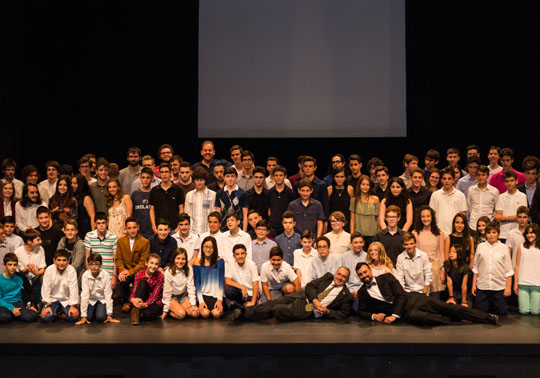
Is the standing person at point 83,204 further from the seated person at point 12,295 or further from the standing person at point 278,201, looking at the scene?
the standing person at point 278,201

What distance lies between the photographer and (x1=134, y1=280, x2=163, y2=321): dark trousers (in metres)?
6.02

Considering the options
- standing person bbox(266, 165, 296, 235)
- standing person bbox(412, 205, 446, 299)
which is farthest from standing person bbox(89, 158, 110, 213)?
standing person bbox(412, 205, 446, 299)

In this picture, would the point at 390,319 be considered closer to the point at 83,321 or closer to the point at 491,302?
the point at 491,302

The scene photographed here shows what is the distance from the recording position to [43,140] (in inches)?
369

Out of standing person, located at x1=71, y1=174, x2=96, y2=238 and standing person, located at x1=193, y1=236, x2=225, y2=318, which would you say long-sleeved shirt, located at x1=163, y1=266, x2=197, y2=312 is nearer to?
standing person, located at x1=193, y1=236, x2=225, y2=318


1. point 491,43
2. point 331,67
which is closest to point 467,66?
point 491,43

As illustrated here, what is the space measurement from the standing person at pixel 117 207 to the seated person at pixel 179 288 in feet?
3.02

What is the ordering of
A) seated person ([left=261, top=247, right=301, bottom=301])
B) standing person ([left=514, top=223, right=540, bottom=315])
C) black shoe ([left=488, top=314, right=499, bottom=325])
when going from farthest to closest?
1. seated person ([left=261, top=247, right=301, bottom=301])
2. standing person ([left=514, top=223, right=540, bottom=315])
3. black shoe ([left=488, top=314, right=499, bottom=325])

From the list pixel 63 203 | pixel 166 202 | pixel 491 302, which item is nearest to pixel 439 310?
pixel 491 302

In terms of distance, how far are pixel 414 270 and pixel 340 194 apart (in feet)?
4.14

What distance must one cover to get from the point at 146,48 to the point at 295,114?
88.9 inches

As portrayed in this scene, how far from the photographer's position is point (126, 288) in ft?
21.6

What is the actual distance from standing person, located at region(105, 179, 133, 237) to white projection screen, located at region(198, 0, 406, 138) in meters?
2.74

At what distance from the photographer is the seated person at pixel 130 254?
6.41m
